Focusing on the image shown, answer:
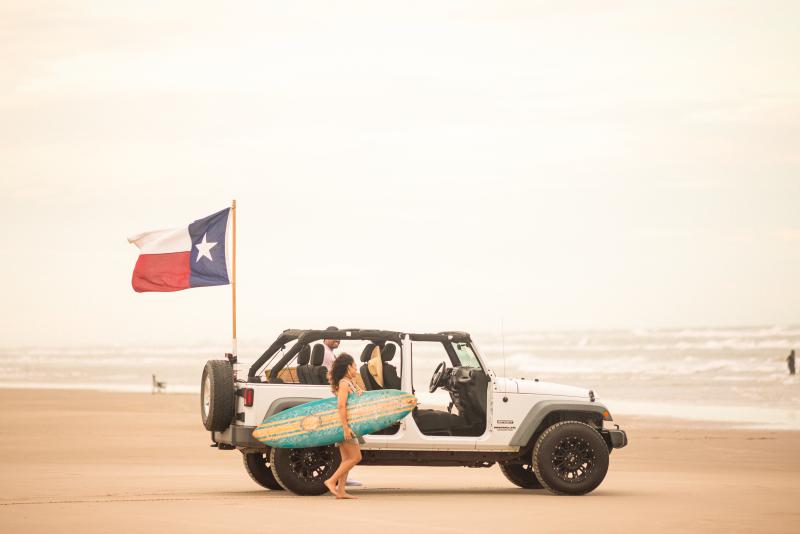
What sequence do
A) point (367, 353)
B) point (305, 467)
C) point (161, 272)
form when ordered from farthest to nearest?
point (161, 272), point (367, 353), point (305, 467)

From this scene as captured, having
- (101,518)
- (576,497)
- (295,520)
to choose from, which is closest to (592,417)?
(576,497)

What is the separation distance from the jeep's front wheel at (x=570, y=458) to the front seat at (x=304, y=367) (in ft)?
8.38

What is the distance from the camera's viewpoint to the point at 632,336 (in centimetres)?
11244

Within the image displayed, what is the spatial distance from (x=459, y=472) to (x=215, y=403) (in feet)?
18.7

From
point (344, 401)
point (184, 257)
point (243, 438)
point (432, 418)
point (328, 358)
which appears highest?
point (184, 257)

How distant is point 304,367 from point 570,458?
303 cm

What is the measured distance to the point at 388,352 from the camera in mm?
14000

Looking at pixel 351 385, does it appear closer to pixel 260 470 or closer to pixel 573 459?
pixel 260 470

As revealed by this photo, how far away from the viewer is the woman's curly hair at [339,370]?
13.2 meters

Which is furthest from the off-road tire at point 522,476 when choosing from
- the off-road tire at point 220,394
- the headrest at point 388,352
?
the off-road tire at point 220,394

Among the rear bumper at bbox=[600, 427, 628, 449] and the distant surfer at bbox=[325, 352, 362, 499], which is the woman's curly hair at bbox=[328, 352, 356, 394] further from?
the rear bumper at bbox=[600, 427, 628, 449]

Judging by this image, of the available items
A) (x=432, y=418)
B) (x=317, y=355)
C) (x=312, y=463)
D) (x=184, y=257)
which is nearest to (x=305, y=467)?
(x=312, y=463)

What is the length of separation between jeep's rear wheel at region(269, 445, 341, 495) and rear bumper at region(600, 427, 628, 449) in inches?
118

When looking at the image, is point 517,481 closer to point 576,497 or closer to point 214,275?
point 576,497
